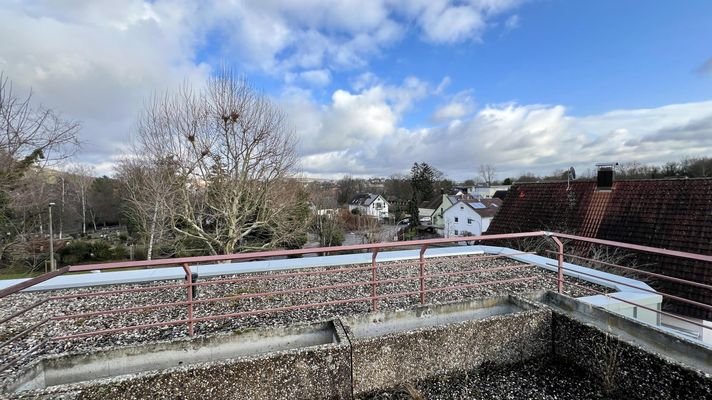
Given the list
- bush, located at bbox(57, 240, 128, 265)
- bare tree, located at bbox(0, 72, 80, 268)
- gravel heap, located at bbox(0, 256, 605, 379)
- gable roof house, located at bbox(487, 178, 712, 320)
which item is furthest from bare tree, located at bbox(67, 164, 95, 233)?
A: gable roof house, located at bbox(487, 178, 712, 320)

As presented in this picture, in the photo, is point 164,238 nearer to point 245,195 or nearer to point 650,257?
point 245,195

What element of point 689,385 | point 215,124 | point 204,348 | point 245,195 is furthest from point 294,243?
point 689,385

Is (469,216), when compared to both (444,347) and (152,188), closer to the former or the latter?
(152,188)

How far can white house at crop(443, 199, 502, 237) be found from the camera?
93.9 ft

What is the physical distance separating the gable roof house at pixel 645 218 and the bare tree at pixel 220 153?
9498 millimetres

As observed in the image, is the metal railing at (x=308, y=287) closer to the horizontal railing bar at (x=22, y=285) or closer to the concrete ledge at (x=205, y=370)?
the horizontal railing bar at (x=22, y=285)

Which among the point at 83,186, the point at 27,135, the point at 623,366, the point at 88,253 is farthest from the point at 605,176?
the point at 83,186

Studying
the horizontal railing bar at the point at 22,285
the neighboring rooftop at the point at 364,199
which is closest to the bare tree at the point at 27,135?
the horizontal railing bar at the point at 22,285

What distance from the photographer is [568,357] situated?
2.68m

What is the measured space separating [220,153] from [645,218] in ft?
40.3

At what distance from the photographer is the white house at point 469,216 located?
2861 centimetres

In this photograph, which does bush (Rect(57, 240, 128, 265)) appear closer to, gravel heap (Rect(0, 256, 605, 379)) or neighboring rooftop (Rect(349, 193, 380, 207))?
gravel heap (Rect(0, 256, 605, 379))

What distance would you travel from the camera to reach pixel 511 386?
242 cm

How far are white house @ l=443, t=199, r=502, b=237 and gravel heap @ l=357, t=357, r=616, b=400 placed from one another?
26338mm
